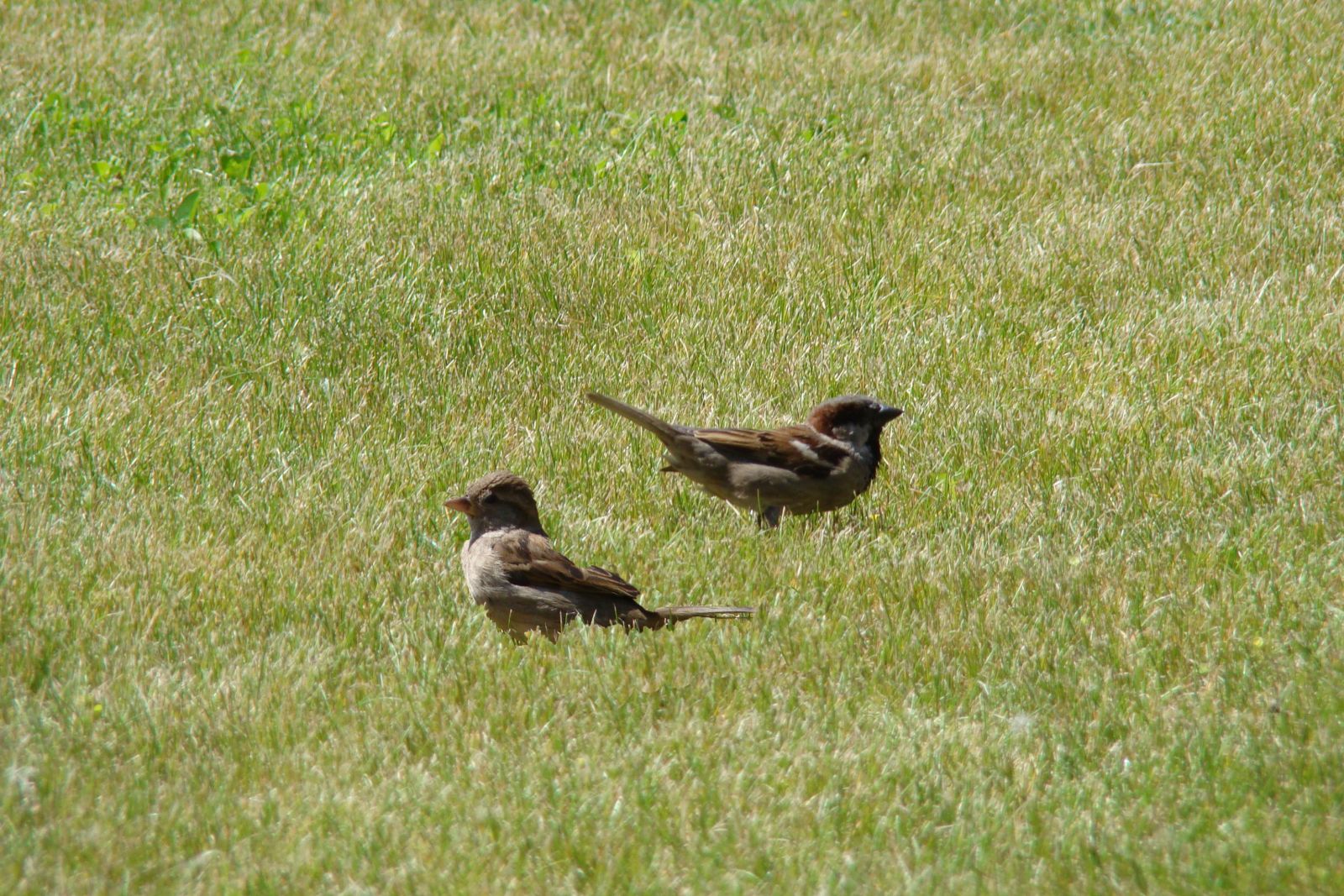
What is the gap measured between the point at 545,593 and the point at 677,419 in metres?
2.13

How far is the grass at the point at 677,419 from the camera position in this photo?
4.18 metres

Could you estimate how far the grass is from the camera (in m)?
4.18

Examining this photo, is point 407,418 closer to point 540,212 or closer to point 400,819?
point 540,212

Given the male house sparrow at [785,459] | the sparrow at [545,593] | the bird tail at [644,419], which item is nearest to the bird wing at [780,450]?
the male house sparrow at [785,459]

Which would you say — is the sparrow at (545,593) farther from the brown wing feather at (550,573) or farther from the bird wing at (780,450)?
the bird wing at (780,450)

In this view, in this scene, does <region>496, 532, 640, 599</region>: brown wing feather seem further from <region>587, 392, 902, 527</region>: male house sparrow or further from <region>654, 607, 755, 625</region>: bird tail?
<region>587, 392, 902, 527</region>: male house sparrow

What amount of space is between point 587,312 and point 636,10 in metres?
5.49

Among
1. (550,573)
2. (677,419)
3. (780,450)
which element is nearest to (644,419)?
(780,450)

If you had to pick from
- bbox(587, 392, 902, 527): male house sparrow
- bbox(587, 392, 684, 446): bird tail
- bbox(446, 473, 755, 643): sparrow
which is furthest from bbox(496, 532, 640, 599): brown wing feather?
bbox(587, 392, 902, 527): male house sparrow

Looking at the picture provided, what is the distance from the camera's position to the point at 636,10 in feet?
41.7

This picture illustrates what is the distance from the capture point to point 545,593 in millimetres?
5277

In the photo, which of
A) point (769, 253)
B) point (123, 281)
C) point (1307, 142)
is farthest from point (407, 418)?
point (1307, 142)

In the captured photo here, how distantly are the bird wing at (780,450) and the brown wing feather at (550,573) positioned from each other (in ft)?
4.05

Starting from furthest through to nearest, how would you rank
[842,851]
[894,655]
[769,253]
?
[769,253]
[894,655]
[842,851]
